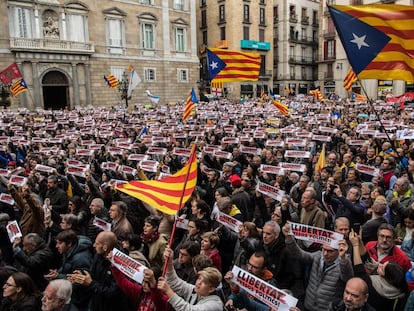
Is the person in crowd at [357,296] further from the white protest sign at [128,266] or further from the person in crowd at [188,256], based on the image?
the white protest sign at [128,266]

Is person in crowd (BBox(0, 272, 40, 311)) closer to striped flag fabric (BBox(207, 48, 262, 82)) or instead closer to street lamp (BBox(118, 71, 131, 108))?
A: striped flag fabric (BBox(207, 48, 262, 82))

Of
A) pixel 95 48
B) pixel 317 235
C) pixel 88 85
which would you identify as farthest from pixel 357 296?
pixel 95 48

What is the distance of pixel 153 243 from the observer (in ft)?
15.5

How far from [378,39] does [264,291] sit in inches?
171

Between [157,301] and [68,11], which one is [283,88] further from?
[157,301]

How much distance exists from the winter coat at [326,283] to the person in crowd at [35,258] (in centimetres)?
286

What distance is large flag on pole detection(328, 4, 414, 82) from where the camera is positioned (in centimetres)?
569

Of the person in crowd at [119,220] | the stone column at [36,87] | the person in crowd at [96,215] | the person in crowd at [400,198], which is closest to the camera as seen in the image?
the person in crowd at [119,220]

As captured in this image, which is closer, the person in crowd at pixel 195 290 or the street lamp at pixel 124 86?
the person in crowd at pixel 195 290

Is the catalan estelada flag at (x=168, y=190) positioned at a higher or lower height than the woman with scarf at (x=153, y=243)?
higher

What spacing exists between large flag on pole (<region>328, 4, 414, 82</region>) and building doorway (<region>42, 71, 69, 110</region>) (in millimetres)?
29515

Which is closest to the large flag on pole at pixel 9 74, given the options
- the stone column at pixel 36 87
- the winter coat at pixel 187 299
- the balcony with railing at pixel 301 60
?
the stone column at pixel 36 87

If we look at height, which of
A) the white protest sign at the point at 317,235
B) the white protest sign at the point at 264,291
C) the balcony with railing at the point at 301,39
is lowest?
the white protest sign at the point at 264,291

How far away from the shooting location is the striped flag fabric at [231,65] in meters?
11.9
